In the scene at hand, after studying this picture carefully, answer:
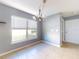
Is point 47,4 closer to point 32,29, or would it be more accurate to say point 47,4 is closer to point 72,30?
point 32,29

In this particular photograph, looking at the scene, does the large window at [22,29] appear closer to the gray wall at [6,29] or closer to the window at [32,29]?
the window at [32,29]

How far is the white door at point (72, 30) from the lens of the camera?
213 inches

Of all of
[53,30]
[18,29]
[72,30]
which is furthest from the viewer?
[72,30]

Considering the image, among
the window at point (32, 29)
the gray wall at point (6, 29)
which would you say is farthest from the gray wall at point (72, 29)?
the gray wall at point (6, 29)

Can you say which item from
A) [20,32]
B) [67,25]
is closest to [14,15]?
[20,32]

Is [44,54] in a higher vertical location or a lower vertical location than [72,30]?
lower

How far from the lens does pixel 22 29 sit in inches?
177

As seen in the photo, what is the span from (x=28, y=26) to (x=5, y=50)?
2345 mm

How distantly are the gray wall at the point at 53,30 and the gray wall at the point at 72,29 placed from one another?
5.65ft

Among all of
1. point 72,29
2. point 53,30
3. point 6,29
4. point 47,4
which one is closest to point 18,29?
point 6,29

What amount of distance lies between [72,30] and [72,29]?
9 cm

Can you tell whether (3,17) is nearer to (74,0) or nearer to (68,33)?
(74,0)

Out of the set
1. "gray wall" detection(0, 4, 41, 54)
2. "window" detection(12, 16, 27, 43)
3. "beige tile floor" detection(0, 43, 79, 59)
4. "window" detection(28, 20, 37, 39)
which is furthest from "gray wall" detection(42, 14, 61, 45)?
"gray wall" detection(0, 4, 41, 54)

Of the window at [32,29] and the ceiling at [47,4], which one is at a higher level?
the ceiling at [47,4]
